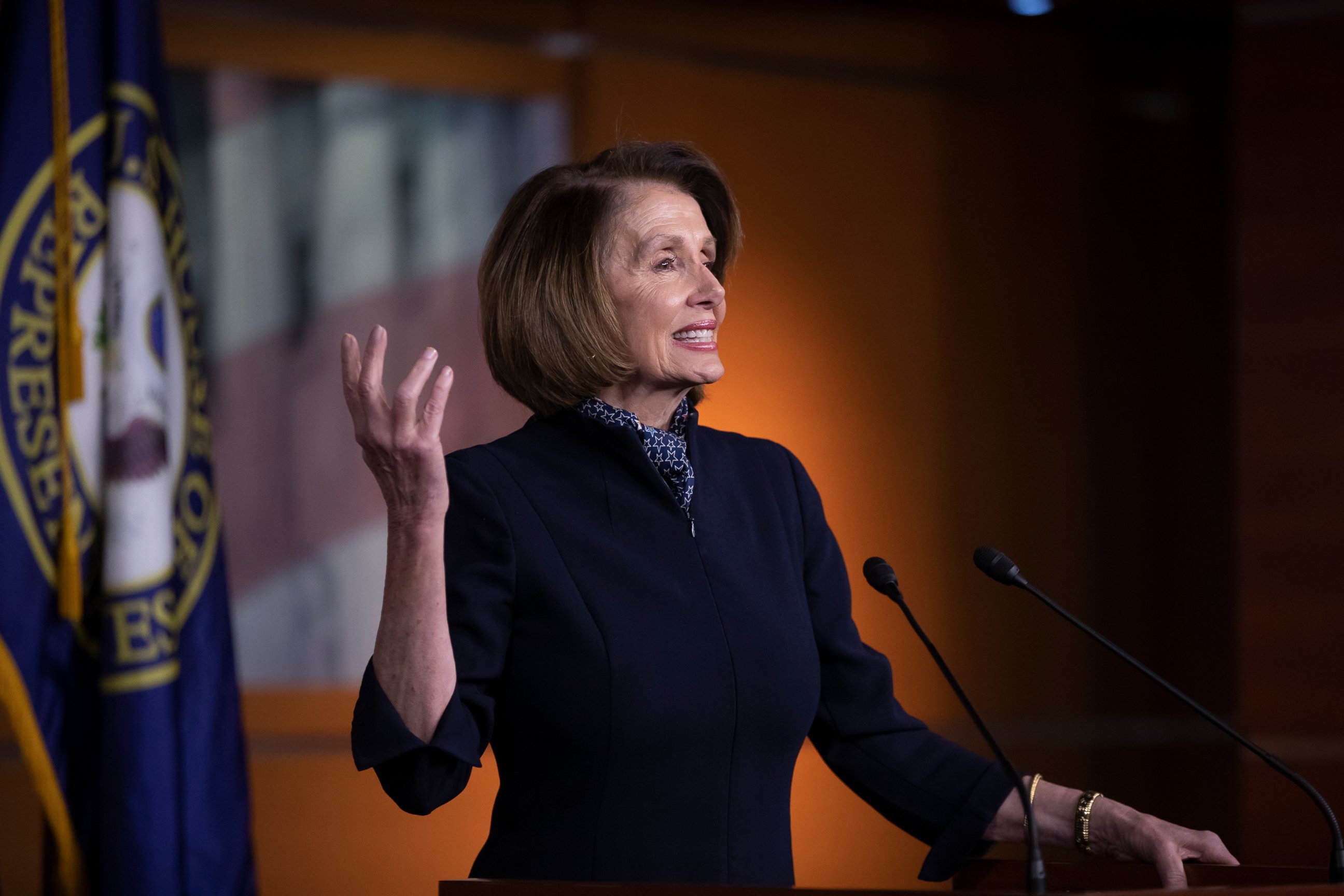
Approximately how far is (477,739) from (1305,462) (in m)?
3.25

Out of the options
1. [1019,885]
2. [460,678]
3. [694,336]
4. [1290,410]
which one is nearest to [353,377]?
[460,678]

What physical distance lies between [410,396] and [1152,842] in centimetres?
93

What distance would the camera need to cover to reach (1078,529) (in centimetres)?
449

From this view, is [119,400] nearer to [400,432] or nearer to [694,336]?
[694,336]

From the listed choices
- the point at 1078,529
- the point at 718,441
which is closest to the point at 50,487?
the point at 718,441

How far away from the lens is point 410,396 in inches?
50.2

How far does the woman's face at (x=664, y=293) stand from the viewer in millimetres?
1783

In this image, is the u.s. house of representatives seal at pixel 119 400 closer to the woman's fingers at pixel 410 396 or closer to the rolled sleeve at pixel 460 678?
the rolled sleeve at pixel 460 678

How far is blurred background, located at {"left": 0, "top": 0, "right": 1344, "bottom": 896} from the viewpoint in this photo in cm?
378

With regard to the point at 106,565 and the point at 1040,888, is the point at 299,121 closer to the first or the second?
the point at 106,565

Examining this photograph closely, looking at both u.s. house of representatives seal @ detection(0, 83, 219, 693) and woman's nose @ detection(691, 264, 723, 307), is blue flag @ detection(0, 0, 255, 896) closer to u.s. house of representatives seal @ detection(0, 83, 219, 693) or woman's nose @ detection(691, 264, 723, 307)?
u.s. house of representatives seal @ detection(0, 83, 219, 693)

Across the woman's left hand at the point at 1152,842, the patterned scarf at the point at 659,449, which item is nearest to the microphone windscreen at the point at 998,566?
the woman's left hand at the point at 1152,842

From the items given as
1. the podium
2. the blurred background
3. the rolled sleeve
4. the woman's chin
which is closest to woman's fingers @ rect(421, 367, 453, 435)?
the rolled sleeve

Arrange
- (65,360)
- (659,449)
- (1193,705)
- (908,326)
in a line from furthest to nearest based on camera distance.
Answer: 1. (908,326)
2. (65,360)
3. (659,449)
4. (1193,705)
